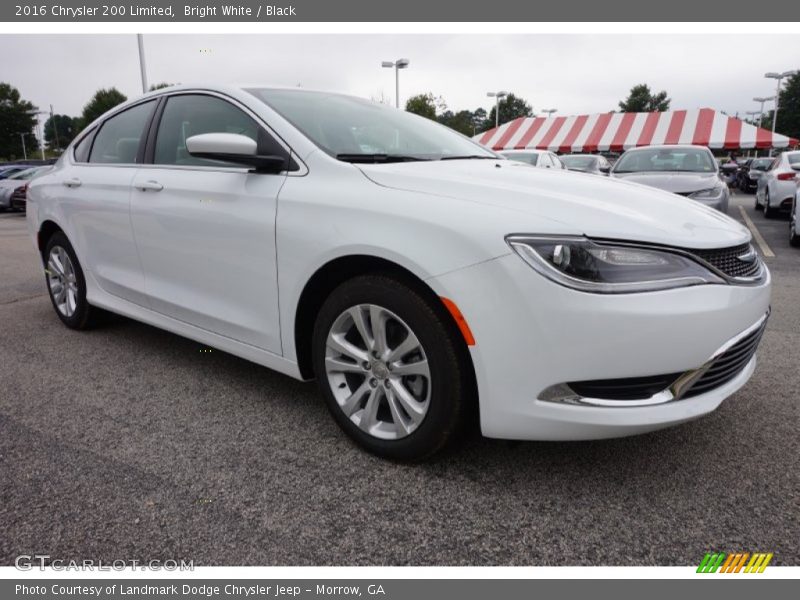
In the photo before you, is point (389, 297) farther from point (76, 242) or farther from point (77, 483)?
point (76, 242)

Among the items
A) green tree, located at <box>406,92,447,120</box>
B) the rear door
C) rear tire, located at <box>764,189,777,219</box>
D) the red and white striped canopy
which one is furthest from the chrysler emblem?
green tree, located at <box>406,92,447,120</box>

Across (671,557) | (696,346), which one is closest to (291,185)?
(696,346)

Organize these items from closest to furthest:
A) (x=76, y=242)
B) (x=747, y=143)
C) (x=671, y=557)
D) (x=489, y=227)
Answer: (x=671, y=557) → (x=489, y=227) → (x=76, y=242) → (x=747, y=143)

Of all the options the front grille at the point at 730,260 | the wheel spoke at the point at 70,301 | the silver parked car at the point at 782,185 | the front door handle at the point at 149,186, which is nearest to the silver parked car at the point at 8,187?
the wheel spoke at the point at 70,301

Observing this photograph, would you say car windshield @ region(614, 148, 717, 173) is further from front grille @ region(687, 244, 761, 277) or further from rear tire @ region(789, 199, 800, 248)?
front grille @ region(687, 244, 761, 277)

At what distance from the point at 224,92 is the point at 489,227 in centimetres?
176

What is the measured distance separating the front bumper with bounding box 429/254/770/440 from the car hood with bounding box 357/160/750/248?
193mm

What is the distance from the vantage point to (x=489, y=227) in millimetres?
1999

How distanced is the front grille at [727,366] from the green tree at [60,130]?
108m

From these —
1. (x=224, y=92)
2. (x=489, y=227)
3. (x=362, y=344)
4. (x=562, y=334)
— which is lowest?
(x=362, y=344)

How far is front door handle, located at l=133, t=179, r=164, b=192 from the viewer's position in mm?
3189

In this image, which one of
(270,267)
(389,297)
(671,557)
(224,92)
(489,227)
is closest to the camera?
(671,557)

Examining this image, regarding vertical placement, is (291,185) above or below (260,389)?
above

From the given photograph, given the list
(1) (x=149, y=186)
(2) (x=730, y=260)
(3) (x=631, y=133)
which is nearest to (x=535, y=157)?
(1) (x=149, y=186)
